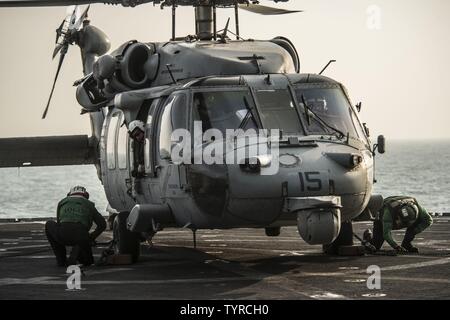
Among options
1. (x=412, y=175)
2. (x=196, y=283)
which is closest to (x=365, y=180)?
(x=196, y=283)

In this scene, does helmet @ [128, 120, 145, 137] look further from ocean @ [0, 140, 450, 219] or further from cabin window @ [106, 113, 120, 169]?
ocean @ [0, 140, 450, 219]

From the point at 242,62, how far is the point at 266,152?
2.59m

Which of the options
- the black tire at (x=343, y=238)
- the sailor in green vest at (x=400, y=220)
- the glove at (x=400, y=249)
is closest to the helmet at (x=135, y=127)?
the black tire at (x=343, y=238)

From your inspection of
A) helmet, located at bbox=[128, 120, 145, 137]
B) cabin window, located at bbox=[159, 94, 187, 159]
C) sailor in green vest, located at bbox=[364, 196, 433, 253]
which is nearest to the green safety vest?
helmet, located at bbox=[128, 120, 145, 137]

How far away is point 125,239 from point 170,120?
2175 mm

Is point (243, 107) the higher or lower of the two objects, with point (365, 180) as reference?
higher

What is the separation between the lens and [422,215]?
1802 centimetres

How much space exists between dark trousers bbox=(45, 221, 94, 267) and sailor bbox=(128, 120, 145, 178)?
3.76 ft

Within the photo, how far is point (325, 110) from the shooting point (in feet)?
52.2

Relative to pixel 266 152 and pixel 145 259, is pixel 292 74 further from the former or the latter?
pixel 145 259

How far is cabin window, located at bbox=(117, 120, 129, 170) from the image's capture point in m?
17.8

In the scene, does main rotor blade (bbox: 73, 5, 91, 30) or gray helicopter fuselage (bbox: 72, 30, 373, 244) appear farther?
main rotor blade (bbox: 73, 5, 91, 30)

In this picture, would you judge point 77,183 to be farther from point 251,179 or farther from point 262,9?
point 251,179
